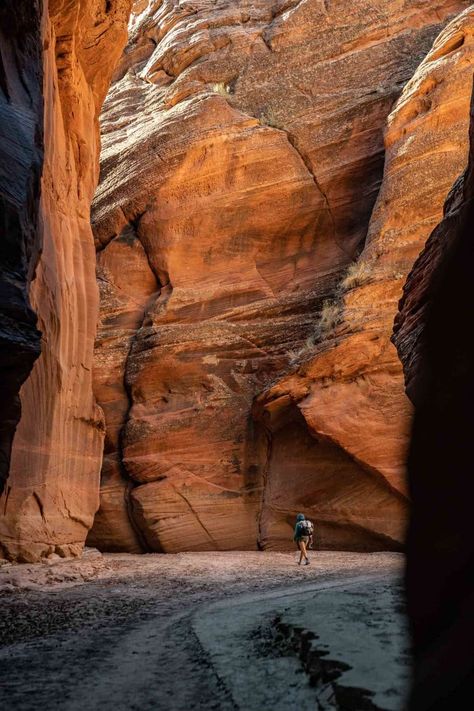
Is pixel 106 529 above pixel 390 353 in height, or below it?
below

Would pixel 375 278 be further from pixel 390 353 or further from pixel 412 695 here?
pixel 412 695

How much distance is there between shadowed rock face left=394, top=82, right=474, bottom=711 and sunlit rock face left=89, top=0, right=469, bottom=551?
42.3 feet

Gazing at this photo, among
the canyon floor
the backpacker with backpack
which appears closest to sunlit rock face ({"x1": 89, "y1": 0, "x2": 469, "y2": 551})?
the backpacker with backpack

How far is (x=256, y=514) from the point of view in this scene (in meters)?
19.2

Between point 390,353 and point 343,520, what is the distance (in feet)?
14.7

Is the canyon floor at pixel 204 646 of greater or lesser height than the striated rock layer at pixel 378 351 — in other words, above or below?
below

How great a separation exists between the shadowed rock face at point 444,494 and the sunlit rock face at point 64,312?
30.1ft

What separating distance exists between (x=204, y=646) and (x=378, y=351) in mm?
12456

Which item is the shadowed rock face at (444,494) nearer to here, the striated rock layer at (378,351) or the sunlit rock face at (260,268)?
the striated rock layer at (378,351)

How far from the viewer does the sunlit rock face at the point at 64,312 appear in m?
12.8

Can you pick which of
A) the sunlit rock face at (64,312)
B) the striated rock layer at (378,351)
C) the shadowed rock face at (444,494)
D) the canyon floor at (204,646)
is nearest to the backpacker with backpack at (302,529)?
the striated rock layer at (378,351)

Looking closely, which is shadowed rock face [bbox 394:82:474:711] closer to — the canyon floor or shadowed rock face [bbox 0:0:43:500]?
the canyon floor

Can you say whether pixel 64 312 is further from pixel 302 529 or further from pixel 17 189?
pixel 17 189

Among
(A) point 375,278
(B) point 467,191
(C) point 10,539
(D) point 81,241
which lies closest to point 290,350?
(A) point 375,278
